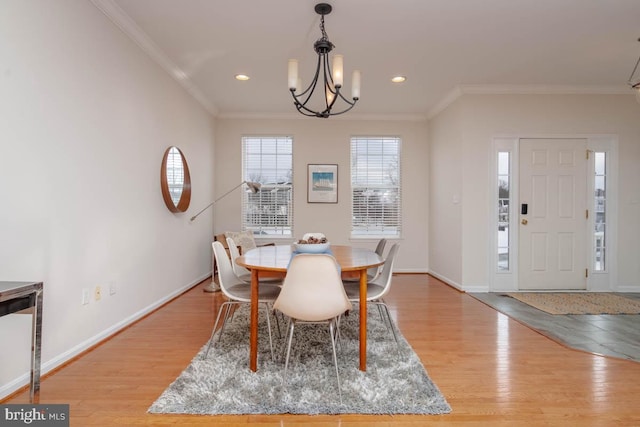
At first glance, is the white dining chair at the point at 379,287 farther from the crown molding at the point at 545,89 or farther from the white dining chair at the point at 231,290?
the crown molding at the point at 545,89

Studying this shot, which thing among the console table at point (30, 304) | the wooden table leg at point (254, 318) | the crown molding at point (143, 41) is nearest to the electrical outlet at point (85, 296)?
the console table at point (30, 304)

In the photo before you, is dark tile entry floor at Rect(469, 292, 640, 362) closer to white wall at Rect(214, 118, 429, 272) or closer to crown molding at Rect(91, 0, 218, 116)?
white wall at Rect(214, 118, 429, 272)

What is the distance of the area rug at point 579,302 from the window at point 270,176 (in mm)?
3451

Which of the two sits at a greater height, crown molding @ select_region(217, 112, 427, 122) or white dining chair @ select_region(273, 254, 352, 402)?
crown molding @ select_region(217, 112, 427, 122)

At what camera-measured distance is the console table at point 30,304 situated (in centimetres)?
146

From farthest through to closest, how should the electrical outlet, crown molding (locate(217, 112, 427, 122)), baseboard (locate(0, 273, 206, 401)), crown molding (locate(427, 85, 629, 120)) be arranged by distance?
crown molding (locate(217, 112, 427, 122))
crown molding (locate(427, 85, 629, 120))
the electrical outlet
baseboard (locate(0, 273, 206, 401))

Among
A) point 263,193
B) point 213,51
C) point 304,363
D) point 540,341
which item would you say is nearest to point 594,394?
point 540,341

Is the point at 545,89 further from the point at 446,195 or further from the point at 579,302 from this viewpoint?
the point at 579,302

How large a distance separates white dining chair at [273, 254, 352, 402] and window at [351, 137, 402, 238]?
12.1 ft

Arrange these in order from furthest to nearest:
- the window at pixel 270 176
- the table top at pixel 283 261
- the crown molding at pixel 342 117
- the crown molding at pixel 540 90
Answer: the window at pixel 270 176 < the crown molding at pixel 342 117 < the crown molding at pixel 540 90 < the table top at pixel 283 261

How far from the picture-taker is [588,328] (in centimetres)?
293

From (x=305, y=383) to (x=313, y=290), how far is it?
55 centimetres

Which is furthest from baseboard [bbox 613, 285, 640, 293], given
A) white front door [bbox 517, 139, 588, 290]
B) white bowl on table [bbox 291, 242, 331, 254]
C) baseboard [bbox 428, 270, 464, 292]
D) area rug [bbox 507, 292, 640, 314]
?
white bowl on table [bbox 291, 242, 331, 254]

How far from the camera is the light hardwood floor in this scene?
1.64m
